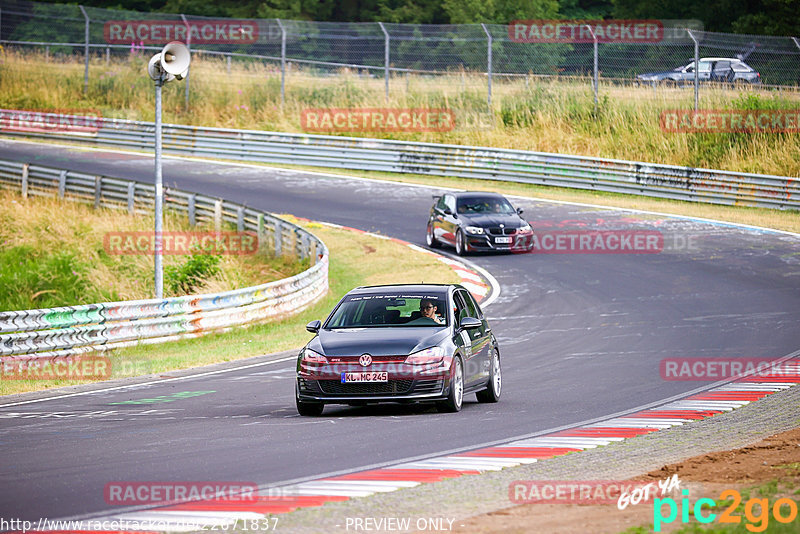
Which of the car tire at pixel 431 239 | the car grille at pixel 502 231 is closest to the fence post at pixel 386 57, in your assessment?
the car tire at pixel 431 239

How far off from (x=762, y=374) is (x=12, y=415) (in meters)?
9.36

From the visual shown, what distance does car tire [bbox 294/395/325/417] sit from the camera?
12133 millimetres

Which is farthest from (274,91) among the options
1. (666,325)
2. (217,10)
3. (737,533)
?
(737,533)

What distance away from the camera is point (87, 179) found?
1380 inches

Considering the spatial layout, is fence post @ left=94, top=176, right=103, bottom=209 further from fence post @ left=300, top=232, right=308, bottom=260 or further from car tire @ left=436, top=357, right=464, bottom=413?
car tire @ left=436, top=357, right=464, bottom=413

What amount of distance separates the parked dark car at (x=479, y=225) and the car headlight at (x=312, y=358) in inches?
615

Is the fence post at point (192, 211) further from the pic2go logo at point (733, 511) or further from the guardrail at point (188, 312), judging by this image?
the pic2go logo at point (733, 511)

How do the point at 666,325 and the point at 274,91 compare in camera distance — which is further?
the point at 274,91

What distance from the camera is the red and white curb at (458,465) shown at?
295 inches

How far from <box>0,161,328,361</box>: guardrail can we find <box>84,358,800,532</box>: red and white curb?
29.8 feet

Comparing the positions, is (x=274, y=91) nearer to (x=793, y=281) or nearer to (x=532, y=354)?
(x=793, y=281)

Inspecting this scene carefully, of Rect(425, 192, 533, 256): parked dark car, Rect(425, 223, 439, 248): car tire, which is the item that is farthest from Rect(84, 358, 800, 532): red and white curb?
Rect(425, 223, 439, 248): car tire

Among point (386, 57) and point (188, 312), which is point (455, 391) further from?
point (386, 57)

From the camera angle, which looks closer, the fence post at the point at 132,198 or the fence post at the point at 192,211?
the fence post at the point at 192,211
